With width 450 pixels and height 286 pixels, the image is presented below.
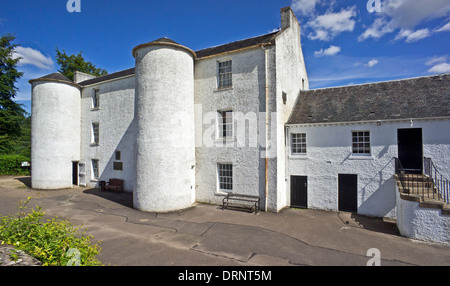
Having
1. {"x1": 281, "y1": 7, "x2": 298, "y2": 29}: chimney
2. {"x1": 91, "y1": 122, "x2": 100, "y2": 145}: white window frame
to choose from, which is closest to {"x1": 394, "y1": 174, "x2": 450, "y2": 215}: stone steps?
{"x1": 281, "y1": 7, "x2": 298, "y2": 29}: chimney

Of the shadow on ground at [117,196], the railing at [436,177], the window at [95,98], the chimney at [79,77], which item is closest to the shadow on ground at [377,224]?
the railing at [436,177]

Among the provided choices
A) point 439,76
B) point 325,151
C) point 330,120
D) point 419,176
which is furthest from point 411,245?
point 439,76

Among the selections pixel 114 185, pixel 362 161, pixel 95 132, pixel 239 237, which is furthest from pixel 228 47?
pixel 95 132

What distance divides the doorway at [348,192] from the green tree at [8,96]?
35.3m

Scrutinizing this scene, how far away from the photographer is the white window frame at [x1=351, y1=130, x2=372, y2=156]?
39.4 feet

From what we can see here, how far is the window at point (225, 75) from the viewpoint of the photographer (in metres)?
13.7

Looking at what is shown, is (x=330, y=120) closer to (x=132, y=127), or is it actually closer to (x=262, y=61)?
(x=262, y=61)

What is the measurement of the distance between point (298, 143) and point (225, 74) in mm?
6250

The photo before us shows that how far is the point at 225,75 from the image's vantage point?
1390cm

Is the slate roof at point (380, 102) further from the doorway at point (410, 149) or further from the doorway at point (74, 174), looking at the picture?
the doorway at point (74, 174)

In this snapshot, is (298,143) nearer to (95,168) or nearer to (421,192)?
(421,192)

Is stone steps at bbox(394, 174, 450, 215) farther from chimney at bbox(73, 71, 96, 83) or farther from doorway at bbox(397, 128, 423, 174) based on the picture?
chimney at bbox(73, 71, 96, 83)

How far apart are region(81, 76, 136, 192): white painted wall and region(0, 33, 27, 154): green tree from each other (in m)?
14.4

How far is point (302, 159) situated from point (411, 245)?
632 cm
